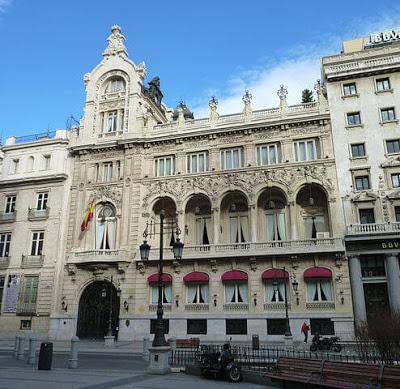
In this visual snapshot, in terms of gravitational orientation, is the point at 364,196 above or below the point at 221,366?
above

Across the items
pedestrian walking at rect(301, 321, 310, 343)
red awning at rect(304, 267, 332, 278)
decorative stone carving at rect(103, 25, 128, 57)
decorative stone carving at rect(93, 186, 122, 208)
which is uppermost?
decorative stone carving at rect(103, 25, 128, 57)

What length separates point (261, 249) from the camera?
3133 centimetres

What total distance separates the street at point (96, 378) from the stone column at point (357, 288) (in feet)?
56.5

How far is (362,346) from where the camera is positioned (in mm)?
14812

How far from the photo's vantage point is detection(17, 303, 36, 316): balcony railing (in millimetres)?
35000

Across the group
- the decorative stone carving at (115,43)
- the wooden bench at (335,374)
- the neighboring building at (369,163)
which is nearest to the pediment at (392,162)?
the neighboring building at (369,163)

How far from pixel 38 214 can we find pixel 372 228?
1161 inches

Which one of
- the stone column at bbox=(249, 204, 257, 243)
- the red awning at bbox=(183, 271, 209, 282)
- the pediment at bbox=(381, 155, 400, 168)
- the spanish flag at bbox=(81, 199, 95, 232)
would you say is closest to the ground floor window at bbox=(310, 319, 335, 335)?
the stone column at bbox=(249, 204, 257, 243)

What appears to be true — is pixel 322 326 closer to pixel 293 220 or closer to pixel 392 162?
pixel 293 220

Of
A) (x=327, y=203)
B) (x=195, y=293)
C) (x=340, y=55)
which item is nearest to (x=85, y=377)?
(x=195, y=293)

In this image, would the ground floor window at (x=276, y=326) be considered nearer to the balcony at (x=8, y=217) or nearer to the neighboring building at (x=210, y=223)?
the neighboring building at (x=210, y=223)

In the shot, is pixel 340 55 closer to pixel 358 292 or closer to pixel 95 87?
pixel 358 292

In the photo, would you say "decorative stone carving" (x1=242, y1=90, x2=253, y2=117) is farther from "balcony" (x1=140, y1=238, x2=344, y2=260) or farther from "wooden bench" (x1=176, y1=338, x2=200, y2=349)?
"wooden bench" (x1=176, y1=338, x2=200, y2=349)

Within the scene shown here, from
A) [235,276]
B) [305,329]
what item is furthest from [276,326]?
[235,276]
